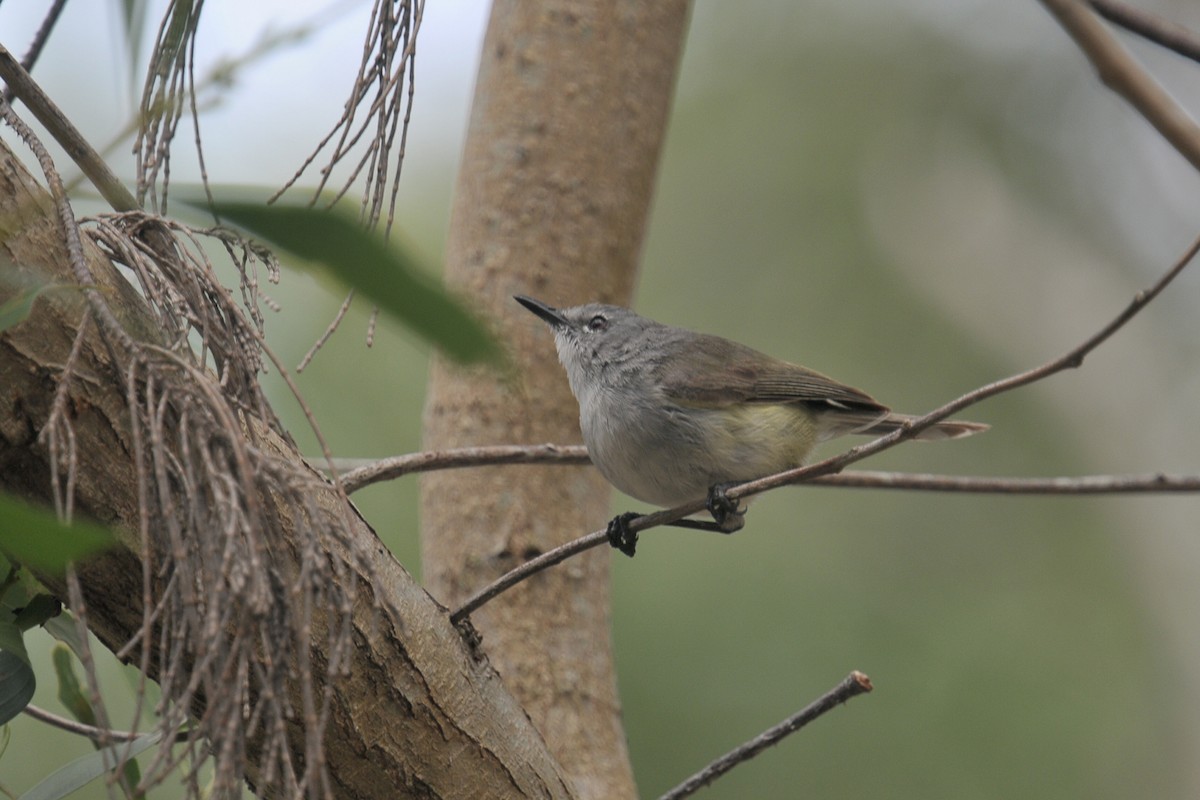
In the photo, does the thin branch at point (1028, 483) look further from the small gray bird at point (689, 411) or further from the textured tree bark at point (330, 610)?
the textured tree bark at point (330, 610)

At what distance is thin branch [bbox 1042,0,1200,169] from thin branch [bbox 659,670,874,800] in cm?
113

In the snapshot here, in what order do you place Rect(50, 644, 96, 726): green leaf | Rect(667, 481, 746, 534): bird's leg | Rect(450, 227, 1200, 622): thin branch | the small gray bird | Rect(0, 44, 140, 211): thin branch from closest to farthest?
Rect(0, 44, 140, 211): thin branch → Rect(450, 227, 1200, 622): thin branch → Rect(50, 644, 96, 726): green leaf → Rect(667, 481, 746, 534): bird's leg → the small gray bird

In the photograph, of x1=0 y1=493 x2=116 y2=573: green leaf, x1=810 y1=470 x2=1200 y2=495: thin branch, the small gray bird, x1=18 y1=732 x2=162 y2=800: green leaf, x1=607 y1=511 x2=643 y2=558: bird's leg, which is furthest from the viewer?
the small gray bird

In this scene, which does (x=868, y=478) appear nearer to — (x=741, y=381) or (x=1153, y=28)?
(x=741, y=381)

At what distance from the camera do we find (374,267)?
0.85 metres

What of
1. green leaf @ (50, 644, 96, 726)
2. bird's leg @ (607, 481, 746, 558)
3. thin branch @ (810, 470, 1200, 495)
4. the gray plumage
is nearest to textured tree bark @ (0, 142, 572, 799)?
green leaf @ (50, 644, 96, 726)

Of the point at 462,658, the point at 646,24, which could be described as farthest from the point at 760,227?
the point at 462,658

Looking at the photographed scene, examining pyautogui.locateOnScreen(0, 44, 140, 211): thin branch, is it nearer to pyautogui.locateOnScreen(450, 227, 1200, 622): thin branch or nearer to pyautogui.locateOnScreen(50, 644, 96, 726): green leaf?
pyautogui.locateOnScreen(450, 227, 1200, 622): thin branch

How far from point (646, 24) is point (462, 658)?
2494mm

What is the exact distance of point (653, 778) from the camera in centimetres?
927

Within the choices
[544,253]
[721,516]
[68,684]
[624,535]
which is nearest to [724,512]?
[721,516]

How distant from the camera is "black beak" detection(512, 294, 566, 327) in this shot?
3.52 m

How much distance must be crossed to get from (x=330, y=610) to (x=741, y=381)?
2387 millimetres

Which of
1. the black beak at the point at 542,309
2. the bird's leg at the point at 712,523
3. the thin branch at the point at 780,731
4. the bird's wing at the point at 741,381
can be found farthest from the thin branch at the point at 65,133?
the bird's wing at the point at 741,381
